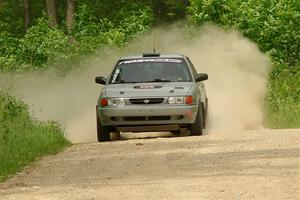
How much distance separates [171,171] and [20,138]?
4.20 metres

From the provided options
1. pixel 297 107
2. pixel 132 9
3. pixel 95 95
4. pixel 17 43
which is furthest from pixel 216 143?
pixel 132 9

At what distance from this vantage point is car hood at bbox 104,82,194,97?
18.4m

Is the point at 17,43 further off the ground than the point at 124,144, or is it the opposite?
the point at 124,144

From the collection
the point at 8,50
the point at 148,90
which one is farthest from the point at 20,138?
the point at 8,50

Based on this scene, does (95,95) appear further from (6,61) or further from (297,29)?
(6,61)

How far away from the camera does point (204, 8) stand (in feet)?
106

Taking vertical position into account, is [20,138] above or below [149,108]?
above

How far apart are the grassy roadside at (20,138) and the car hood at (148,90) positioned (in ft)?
4.09

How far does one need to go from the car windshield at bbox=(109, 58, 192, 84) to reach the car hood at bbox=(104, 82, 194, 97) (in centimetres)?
49

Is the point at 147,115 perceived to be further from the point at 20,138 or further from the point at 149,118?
the point at 20,138

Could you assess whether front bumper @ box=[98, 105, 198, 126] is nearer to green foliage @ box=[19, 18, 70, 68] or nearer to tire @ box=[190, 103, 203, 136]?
tire @ box=[190, 103, 203, 136]

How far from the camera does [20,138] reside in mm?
16016

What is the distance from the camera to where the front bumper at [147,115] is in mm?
18281

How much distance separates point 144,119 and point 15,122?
2.29m
